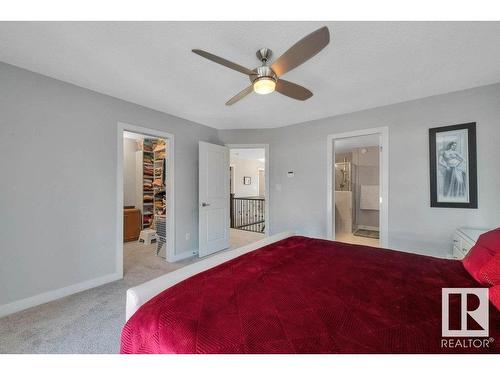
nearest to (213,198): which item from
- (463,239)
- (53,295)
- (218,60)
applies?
(53,295)

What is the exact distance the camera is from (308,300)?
3.40 ft

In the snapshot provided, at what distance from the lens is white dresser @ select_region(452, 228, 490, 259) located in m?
2.06

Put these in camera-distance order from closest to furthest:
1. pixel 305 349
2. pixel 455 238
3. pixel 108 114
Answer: pixel 305 349
pixel 455 238
pixel 108 114

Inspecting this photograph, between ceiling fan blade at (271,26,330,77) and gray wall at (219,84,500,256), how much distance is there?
218cm

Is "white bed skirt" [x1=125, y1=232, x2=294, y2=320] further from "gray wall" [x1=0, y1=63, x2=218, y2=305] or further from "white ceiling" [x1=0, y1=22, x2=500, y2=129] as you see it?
"gray wall" [x1=0, y1=63, x2=218, y2=305]

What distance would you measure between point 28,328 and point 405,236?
4.07 metres

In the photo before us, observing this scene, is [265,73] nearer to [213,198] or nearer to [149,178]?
[213,198]

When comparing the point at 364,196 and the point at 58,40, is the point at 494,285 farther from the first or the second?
the point at 364,196

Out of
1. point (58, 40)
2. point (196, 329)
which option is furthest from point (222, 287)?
point (58, 40)

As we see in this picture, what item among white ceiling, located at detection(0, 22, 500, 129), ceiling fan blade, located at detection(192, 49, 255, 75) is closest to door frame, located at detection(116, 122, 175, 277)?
white ceiling, located at detection(0, 22, 500, 129)

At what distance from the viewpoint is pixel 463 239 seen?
2.19 m

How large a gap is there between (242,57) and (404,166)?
8.24 ft
